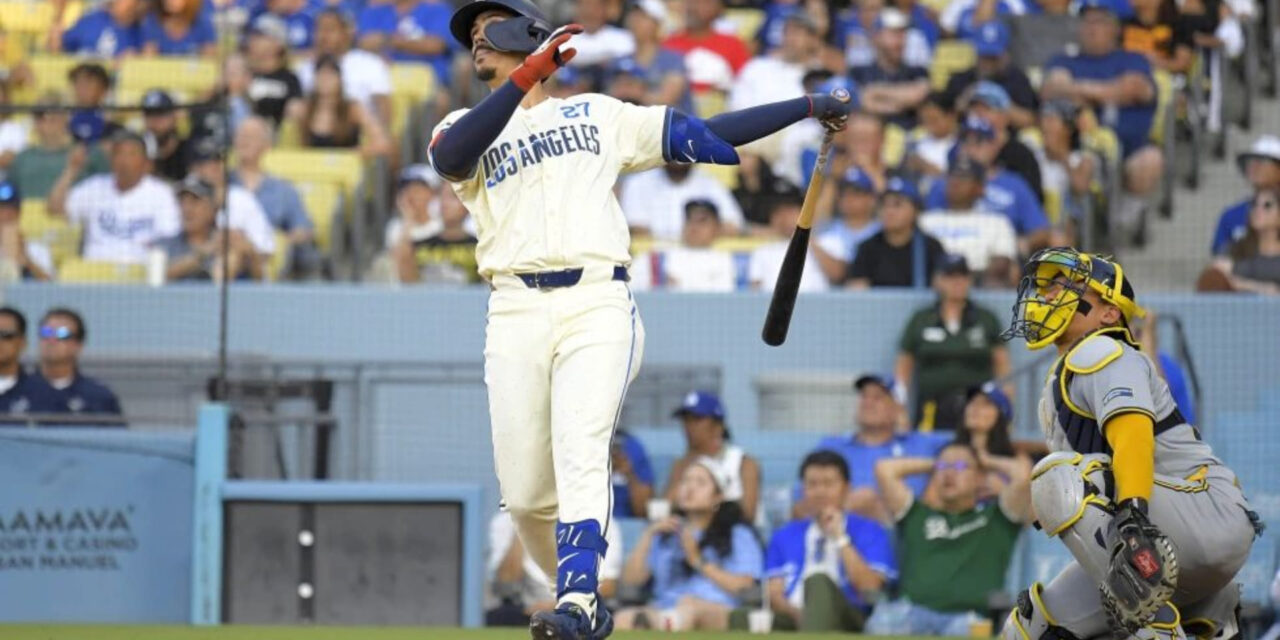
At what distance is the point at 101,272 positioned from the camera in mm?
A: 12523

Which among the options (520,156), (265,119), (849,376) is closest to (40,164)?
(265,119)

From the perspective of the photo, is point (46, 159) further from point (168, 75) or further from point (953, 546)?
point (953, 546)

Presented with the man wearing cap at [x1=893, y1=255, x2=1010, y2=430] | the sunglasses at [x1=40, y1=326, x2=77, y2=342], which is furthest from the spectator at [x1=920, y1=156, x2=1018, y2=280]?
the sunglasses at [x1=40, y1=326, x2=77, y2=342]

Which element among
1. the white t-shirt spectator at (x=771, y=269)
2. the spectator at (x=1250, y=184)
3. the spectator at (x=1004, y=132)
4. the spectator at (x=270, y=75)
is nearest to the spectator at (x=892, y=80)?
the spectator at (x=1004, y=132)

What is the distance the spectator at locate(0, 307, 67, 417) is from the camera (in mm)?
11188

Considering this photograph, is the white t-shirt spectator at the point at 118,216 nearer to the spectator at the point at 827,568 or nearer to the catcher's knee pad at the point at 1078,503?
the spectator at the point at 827,568

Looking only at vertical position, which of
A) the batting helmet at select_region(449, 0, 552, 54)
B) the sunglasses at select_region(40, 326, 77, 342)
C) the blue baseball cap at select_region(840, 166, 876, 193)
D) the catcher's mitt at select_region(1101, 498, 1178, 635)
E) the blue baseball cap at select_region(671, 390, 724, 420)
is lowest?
the catcher's mitt at select_region(1101, 498, 1178, 635)

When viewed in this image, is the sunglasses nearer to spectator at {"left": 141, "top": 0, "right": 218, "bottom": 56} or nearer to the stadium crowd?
the stadium crowd

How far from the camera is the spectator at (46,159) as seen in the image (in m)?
12.6

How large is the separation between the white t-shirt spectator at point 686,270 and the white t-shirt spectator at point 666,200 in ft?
1.25

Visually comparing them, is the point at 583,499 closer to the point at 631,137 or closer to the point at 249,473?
the point at 631,137

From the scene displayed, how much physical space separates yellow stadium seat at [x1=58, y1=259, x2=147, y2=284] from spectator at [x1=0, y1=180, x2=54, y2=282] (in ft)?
0.45

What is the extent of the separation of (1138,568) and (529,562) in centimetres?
529

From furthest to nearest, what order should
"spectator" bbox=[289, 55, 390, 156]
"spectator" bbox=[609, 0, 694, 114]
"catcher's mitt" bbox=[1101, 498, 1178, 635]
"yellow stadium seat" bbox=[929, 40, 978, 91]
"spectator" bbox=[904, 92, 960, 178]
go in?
"yellow stadium seat" bbox=[929, 40, 978, 91], "spectator" bbox=[289, 55, 390, 156], "spectator" bbox=[609, 0, 694, 114], "spectator" bbox=[904, 92, 960, 178], "catcher's mitt" bbox=[1101, 498, 1178, 635]
